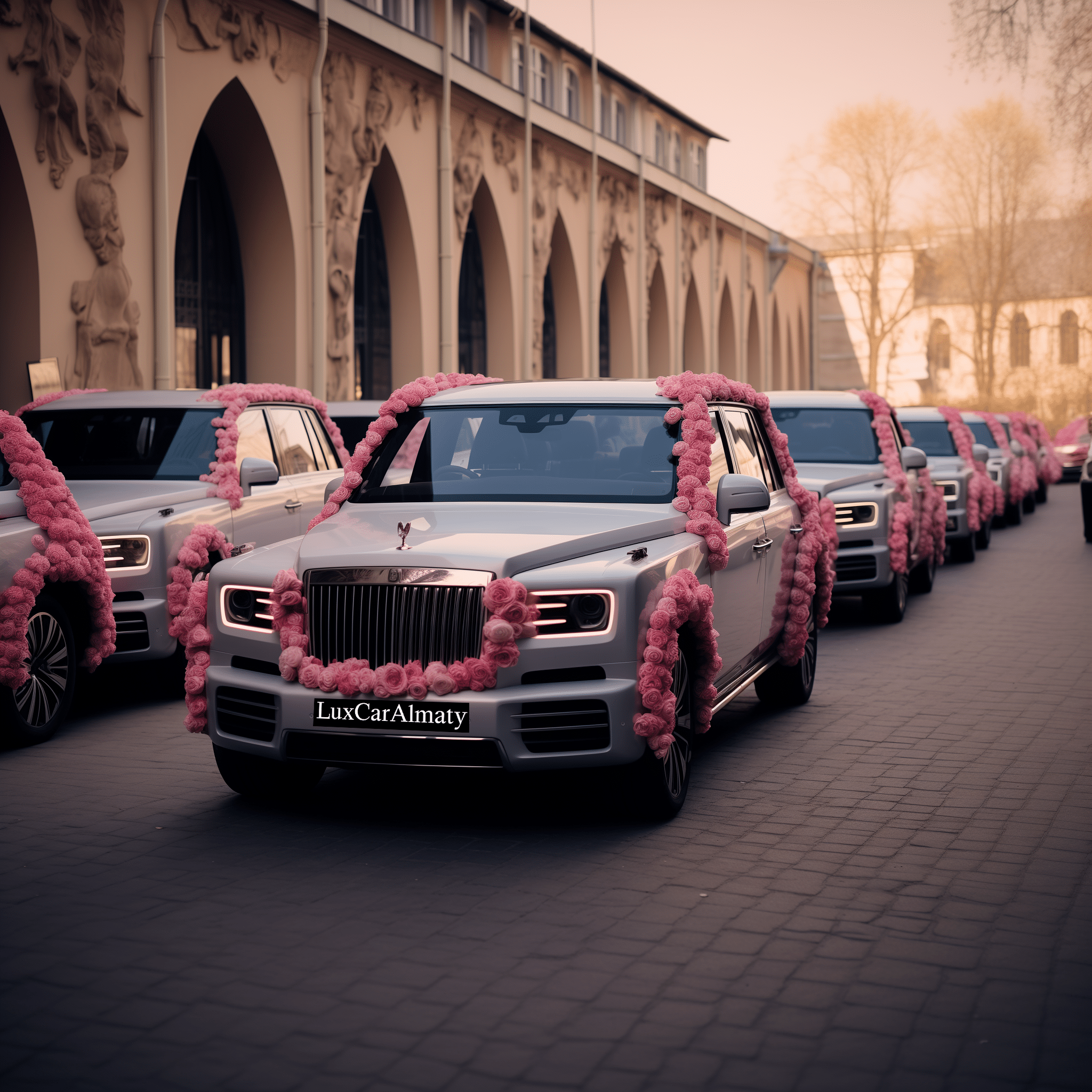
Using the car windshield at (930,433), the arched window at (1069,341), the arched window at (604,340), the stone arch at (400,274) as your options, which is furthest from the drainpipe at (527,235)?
the arched window at (1069,341)

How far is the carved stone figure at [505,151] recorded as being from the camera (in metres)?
31.5

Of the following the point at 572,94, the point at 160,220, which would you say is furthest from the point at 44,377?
the point at 572,94

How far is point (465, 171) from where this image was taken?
29.8 metres

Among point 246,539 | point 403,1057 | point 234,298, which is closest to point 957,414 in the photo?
point 234,298

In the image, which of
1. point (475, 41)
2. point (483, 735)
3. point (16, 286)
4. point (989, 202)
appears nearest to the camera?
point (483, 735)

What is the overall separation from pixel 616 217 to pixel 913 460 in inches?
1069

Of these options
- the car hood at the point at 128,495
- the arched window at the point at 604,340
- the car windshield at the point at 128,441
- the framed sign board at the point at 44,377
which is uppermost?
the arched window at the point at 604,340

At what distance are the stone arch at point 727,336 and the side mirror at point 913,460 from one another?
131ft

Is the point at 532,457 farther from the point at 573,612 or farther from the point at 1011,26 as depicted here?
the point at 1011,26

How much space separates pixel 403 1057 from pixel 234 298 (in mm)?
22105

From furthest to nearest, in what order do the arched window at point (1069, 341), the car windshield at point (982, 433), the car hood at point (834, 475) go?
the arched window at point (1069, 341) < the car windshield at point (982, 433) < the car hood at point (834, 475)

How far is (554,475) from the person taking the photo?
7.18 meters

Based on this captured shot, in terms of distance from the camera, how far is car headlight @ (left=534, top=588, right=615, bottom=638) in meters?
5.93

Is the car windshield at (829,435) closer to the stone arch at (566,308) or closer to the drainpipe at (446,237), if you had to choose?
the drainpipe at (446,237)
